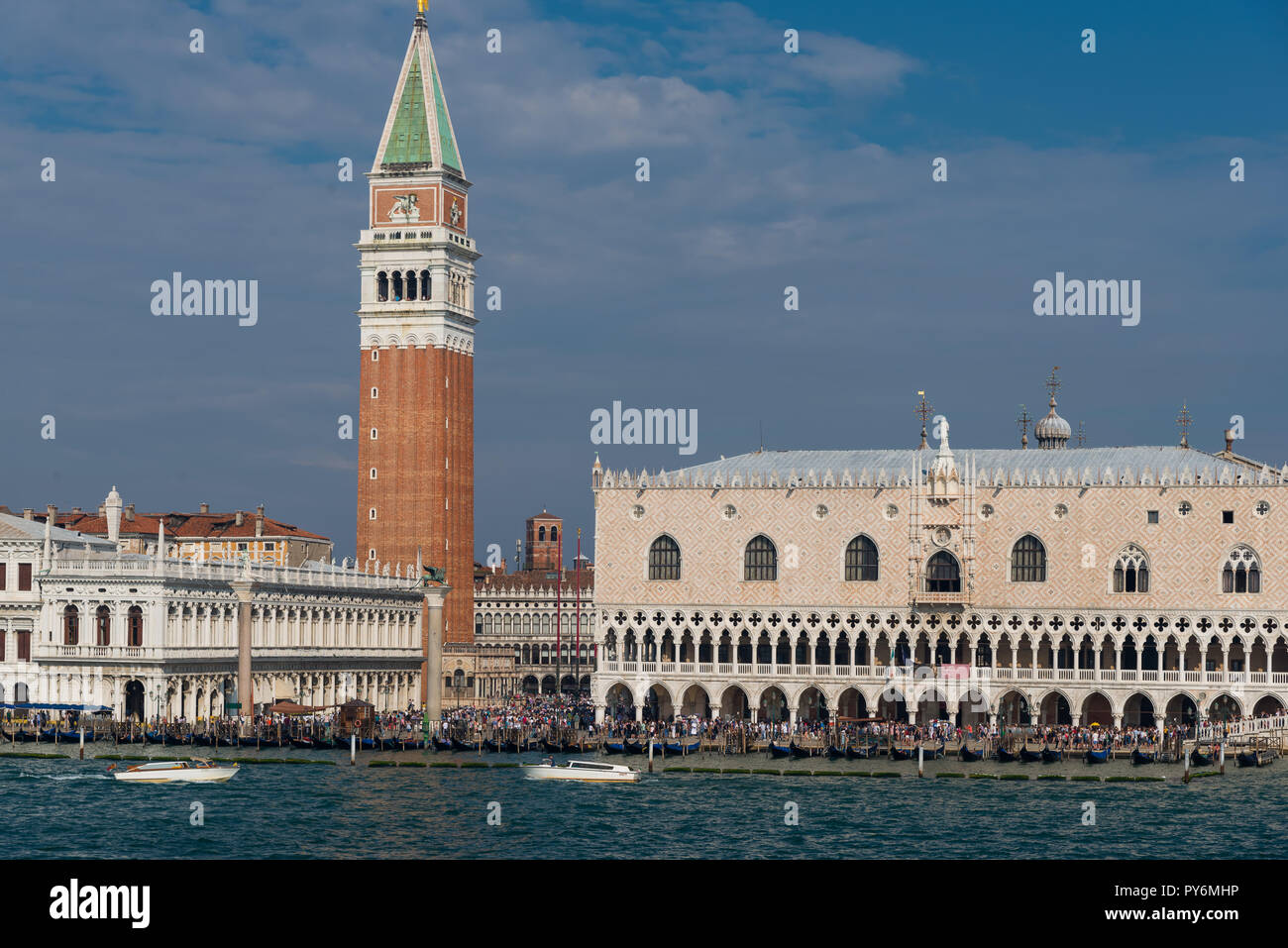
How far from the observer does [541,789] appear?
54.5 meters

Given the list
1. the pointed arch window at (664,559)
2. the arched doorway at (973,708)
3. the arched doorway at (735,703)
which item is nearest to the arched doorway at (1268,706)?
the arched doorway at (973,708)

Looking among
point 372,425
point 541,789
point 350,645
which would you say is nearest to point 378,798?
point 541,789

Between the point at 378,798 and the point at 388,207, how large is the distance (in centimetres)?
5171

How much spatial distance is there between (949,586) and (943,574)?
55 cm

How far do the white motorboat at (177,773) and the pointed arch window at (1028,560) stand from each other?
30882 mm

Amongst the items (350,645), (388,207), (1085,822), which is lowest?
(1085,822)

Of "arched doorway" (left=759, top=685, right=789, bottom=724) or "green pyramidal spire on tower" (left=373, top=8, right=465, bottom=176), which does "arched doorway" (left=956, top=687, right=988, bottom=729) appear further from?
"green pyramidal spire on tower" (left=373, top=8, right=465, bottom=176)

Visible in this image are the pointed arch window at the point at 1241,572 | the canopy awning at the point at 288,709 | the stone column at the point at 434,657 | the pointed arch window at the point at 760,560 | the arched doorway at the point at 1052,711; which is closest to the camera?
the pointed arch window at the point at 1241,572

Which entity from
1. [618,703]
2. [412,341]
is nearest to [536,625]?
[412,341]

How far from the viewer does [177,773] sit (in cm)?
5566

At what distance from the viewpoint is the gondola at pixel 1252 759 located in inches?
2379

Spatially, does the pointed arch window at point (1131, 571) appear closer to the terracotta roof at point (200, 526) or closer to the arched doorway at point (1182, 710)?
the arched doorway at point (1182, 710)
